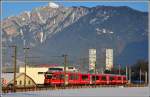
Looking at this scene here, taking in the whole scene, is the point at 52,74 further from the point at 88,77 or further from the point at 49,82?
the point at 88,77

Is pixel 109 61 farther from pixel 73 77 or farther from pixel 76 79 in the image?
pixel 73 77

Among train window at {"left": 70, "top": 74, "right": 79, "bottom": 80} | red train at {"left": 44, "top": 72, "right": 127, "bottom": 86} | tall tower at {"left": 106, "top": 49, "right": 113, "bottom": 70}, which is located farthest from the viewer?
tall tower at {"left": 106, "top": 49, "right": 113, "bottom": 70}

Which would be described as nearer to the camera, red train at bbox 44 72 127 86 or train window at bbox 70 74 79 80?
red train at bbox 44 72 127 86

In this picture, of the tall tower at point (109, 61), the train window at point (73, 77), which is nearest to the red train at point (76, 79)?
the train window at point (73, 77)

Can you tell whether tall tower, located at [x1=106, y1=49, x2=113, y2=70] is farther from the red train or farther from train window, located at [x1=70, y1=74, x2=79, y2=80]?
train window, located at [x1=70, y1=74, x2=79, y2=80]

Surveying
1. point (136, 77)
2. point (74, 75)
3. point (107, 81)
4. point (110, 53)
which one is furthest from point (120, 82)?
point (110, 53)

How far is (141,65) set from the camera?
421 ft

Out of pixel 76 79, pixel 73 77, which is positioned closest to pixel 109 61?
pixel 76 79

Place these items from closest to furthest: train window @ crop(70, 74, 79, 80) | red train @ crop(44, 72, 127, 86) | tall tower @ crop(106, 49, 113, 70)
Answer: red train @ crop(44, 72, 127, 86) → train window @ crop(70, 74, 79, 80) → tall tower @ crop(106, 49, 113, 70)

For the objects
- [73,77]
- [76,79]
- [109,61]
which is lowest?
[76,79]

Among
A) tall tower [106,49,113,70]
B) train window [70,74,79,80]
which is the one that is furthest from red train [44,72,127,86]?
tall tower [106,49,113,70]

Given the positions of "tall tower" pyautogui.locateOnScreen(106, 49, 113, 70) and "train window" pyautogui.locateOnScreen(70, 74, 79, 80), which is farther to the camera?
"tall tower" pyautogui.locateOnScreen(106, 49, 113, 70)

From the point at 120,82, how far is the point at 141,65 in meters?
54.3

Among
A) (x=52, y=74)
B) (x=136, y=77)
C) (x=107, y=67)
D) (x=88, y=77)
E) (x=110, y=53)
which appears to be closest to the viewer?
(x=52, y=74)
